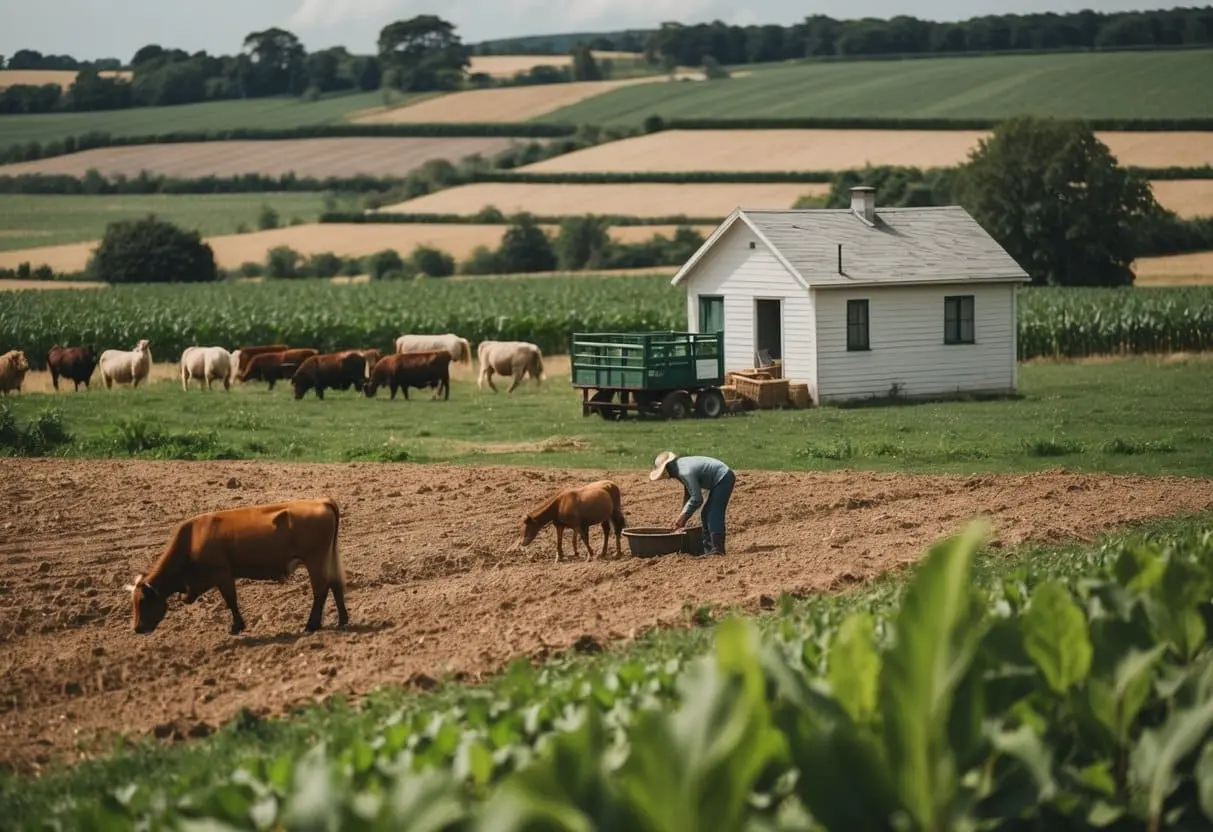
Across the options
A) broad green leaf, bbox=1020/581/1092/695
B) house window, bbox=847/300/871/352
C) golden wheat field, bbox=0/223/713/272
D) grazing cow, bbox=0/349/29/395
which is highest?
broad green leaf, bbox=1020/581/1092/695

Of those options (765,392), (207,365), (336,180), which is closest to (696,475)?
(765,392)

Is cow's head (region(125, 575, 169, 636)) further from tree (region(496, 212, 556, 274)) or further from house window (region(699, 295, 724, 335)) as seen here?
tree (region(496, 212, 556, 274))

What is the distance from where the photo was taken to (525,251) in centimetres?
8388

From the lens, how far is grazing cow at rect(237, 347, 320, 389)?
1572 inches

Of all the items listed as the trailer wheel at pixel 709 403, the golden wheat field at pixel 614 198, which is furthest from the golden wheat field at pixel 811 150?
the trailer wheel at pixel 709 403

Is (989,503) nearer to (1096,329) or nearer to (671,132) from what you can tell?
(1096,329)

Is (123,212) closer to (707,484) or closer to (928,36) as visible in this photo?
(928,36)

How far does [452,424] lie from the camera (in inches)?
1233

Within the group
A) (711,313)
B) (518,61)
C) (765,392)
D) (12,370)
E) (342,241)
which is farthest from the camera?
(518,61)

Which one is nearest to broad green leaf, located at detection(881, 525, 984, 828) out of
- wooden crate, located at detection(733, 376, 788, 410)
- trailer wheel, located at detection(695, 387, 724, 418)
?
trailer wheel, located at detection(695, 387, 724, 418)

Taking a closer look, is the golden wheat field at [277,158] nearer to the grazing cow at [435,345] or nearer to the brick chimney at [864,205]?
the grazing cow at [435,345]

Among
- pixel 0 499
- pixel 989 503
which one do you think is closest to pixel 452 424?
pixel 0 499

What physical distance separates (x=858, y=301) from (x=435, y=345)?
1152cm

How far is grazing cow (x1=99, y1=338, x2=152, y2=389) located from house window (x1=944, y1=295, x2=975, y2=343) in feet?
60.1
